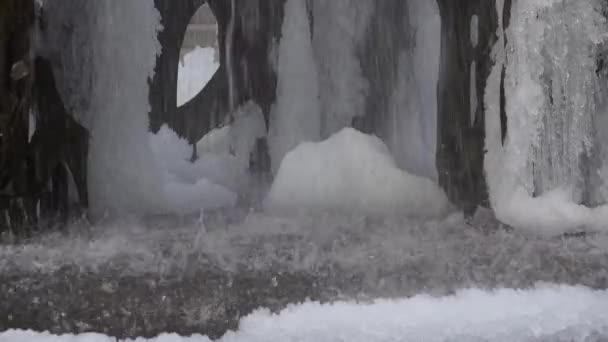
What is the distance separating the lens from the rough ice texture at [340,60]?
2.76m

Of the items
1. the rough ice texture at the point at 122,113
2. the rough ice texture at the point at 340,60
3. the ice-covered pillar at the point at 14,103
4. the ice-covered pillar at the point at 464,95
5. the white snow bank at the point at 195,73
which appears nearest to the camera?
the ice-covered pillar at the point at 14,103

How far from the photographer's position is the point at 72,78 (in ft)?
8.01

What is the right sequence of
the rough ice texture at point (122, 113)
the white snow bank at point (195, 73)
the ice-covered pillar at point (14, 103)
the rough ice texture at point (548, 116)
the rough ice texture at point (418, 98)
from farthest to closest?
the white snow bank at point (195, 73)
the rough ice texture at point (418, 98)
the rough ice texture at point (122, 113)
the rough ice texture at point (548, 116)
the ice-covered pillar at point (14, 103)

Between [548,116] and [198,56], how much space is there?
5.85 feet

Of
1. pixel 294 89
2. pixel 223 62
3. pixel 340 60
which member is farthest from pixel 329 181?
pixel 223 62

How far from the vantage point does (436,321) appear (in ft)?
5.65

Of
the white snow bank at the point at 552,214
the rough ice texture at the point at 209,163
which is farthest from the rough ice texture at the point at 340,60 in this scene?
the white snow bank at the point at 552,214

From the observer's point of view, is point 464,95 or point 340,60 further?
point 340,60

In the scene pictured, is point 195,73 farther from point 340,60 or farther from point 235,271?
point 235,271

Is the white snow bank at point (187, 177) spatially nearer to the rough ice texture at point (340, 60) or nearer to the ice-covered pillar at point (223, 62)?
the ice-covered pillar at point (223, 62)

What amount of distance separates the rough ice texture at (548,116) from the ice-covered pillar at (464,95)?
7cm

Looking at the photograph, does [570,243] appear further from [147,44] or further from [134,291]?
[147,44]

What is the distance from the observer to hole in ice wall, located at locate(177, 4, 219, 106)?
9.49 ft

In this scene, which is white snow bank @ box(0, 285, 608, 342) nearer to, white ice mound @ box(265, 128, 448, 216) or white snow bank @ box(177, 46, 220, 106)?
white ice mound @ box(265, 128, 448, 216)
